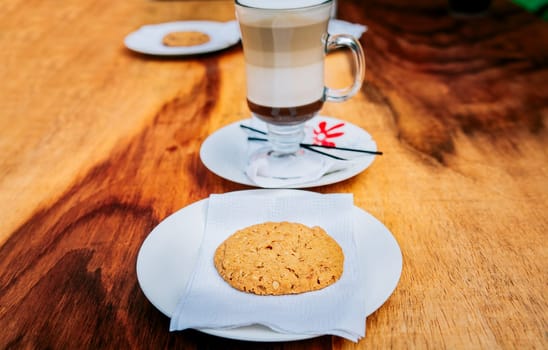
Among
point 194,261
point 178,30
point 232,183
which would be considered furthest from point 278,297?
→ point 178,30

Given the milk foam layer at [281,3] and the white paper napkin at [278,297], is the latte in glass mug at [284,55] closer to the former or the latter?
the milk foam layer at [281,3]

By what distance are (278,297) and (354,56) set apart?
15.7 inches

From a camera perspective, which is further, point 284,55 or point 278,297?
point 284,55

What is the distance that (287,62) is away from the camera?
0.71m

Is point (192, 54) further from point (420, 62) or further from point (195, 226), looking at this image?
point (195, 226)

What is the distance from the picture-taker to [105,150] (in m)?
0.84

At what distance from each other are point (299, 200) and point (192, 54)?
26.8 inches

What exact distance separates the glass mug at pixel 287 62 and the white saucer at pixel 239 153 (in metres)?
0.05

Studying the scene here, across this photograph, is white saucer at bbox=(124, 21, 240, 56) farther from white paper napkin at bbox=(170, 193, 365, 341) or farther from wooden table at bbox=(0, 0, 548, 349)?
white paper napkin at bbox=(170, 193, 365, 341)

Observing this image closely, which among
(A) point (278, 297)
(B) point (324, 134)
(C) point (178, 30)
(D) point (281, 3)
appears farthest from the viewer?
(C) point (178, 30)

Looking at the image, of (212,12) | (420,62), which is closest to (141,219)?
(420,62)

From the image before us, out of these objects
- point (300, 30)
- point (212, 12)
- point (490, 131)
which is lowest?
point (212, 12)

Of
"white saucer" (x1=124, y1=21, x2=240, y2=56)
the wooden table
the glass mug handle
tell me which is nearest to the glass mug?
the glass mug handle

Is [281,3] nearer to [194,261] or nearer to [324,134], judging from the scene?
[324,134]
